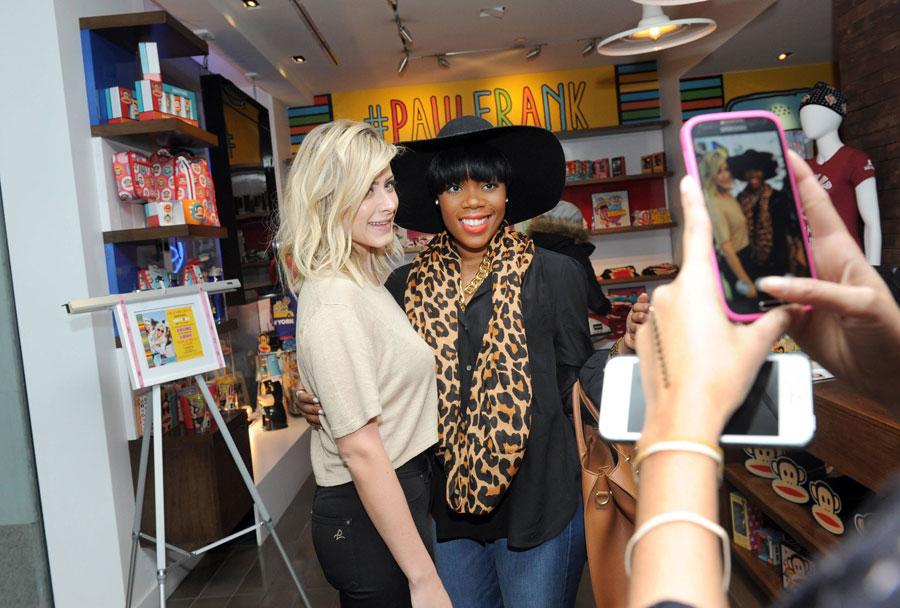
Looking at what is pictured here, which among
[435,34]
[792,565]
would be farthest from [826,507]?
[435,34]

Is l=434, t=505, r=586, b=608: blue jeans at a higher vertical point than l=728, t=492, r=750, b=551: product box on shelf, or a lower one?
higher

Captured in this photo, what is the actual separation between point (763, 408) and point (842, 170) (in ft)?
13.5

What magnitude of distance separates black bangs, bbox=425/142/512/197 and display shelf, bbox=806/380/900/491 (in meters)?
1.03

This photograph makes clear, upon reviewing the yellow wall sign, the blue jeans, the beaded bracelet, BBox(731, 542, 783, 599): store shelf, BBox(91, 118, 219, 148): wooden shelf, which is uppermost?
the yellow wall sign

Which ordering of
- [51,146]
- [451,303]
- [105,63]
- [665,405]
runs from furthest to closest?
[105,63] < [51,146] < [451,303] < [665,405]

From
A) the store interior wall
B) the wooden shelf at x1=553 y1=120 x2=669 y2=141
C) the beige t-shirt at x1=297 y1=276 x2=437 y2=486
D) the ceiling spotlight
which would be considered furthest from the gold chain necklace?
the wooden shelf at x1=553 y1=120 x2=669 y2=141

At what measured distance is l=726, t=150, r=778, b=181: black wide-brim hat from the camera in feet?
2.19

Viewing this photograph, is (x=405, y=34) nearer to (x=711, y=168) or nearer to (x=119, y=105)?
(x=119, y=105)

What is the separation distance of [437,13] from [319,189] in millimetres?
4217

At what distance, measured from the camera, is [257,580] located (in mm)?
3766

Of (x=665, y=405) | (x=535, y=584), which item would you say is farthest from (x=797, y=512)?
(x=665, y=405)

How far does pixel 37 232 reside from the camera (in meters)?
3.12

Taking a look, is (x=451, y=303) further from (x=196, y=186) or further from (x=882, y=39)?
(x=882, y=39)

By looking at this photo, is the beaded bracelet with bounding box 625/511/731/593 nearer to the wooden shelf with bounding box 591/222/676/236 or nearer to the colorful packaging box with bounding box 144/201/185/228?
the colorful packaging box with bounding box 144/201/185/228
